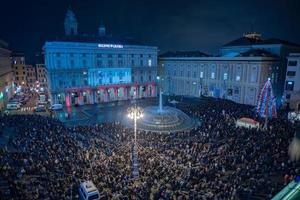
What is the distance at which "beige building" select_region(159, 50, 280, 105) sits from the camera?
45.9m

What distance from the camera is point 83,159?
62.6 feet

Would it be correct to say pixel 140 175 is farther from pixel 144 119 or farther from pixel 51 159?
pixel 144 119

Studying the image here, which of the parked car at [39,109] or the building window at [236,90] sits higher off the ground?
the building window at [236,90]

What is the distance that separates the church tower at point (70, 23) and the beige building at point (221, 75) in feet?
86.3

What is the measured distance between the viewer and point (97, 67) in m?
52.2

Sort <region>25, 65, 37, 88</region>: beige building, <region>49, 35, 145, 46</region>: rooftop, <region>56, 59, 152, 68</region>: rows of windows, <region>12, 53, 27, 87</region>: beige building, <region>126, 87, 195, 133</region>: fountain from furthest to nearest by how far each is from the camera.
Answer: <region>25, 65, 37, 88</region>: beige building, <region>12, 53, 27, 87</region>: beige building, <region>49, 35, 145, 46</region>: rooftop, <region>56, 59, 152, 68</region>: rows of windows, <region>126, 87, 195, 133</region>: fountain

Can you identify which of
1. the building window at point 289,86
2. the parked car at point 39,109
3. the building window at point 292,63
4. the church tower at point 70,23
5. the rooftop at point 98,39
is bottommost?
the parked car at point 39,109

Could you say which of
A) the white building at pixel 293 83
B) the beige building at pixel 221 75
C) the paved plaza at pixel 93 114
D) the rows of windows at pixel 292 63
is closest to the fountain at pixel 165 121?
the paved plaza at pixel 93 114

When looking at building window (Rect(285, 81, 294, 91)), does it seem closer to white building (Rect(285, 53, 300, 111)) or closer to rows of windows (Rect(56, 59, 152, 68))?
white building (Rect(285, 53, 300, 111))

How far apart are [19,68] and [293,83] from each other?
82.5 meters

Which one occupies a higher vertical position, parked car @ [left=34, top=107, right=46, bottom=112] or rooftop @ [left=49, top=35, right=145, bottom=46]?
rooftop @ [left=49, top=35, right=145, bottom=46]

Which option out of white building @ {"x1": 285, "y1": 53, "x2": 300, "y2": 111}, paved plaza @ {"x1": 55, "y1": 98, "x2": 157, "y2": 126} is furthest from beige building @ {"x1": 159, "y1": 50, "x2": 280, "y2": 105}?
paved plaza @ {"x1": 55, "y1": 98, "x2": 157, "y2": 126}

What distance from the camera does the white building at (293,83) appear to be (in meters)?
42.5

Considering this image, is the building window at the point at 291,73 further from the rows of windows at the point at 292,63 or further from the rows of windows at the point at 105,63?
the rows of windows at the point at 105,63
